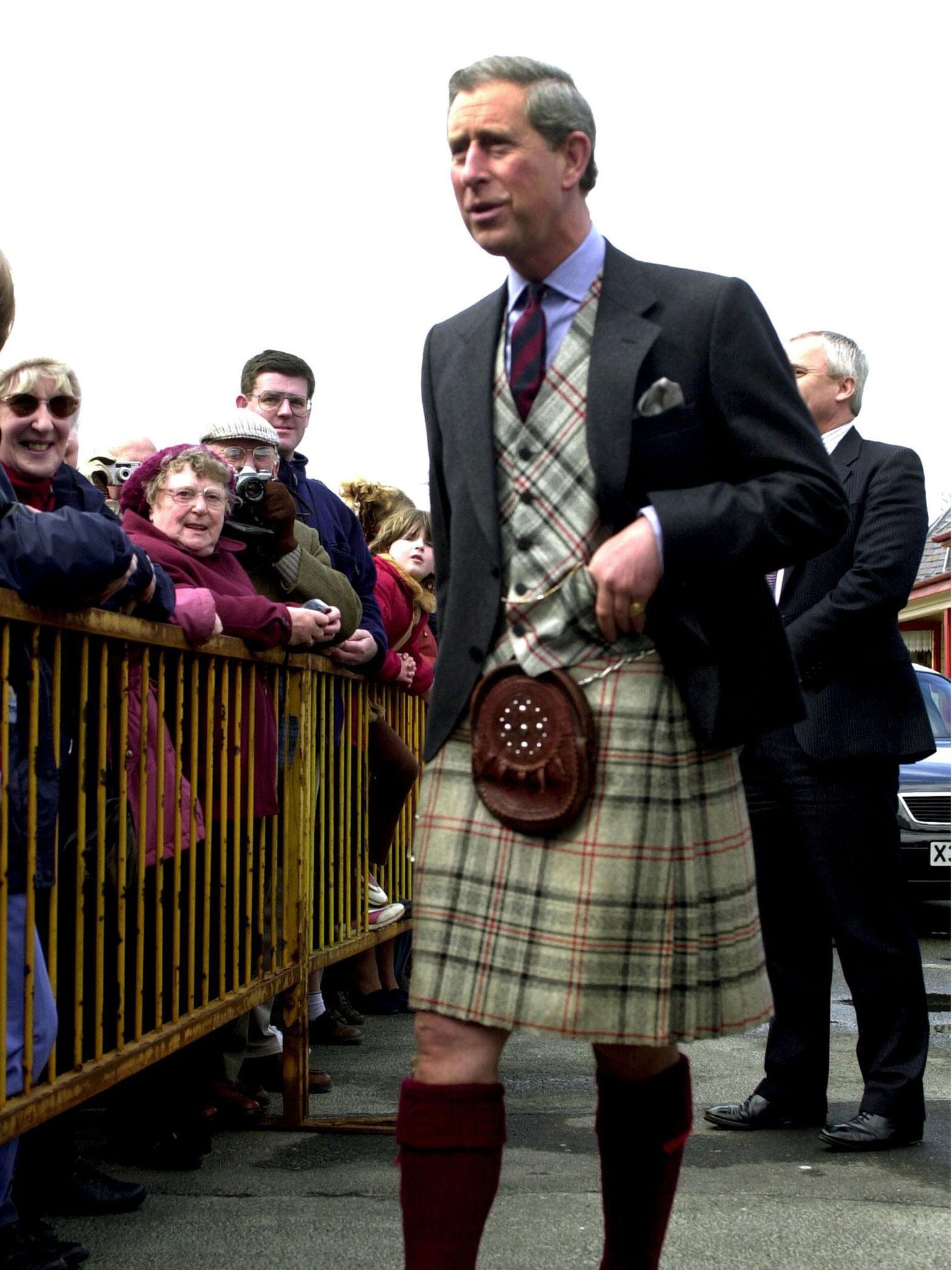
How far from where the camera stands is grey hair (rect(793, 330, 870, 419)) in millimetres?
5324

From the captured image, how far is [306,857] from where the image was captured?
503cm

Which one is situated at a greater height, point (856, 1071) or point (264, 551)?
point (264, 551)

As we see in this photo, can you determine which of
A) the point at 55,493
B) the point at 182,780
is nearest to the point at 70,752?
the point at 182,780

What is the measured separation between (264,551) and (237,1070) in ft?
5.40

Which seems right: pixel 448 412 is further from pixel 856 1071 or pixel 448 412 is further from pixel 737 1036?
pixel 737 1036

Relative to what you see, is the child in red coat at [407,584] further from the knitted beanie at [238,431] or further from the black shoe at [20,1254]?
the black shoe at [20,1254]

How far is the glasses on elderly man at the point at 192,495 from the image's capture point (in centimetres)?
498

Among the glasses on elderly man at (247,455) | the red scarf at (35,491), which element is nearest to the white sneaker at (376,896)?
the glasses on elderly man at (247,455)

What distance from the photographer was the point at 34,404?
4.14m

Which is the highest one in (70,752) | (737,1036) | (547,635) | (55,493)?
(55,493)

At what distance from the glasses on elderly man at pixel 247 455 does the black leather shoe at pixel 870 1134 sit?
2889mm

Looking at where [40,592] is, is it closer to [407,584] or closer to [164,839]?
[164,839]

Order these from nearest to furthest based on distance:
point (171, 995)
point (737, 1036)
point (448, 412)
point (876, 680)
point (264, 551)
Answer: point (448, 412) → point (171, 995) → point (876, 680) → point (264, 551) → point (737, 1036)

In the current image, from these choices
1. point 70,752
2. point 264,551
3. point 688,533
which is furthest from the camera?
point 264,551
